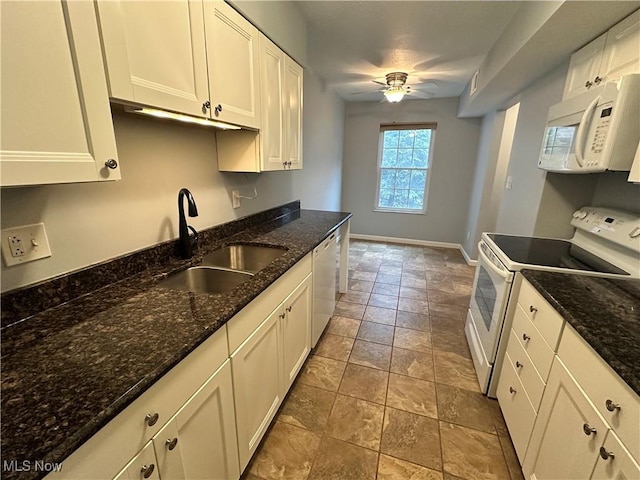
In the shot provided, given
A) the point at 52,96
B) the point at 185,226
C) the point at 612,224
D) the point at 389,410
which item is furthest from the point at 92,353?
the point at 612,224

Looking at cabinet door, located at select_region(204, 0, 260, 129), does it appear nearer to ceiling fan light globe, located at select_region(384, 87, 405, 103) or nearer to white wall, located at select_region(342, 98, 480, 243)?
ceiling fan light globe, located at select_region(384, 87, 405, 103)

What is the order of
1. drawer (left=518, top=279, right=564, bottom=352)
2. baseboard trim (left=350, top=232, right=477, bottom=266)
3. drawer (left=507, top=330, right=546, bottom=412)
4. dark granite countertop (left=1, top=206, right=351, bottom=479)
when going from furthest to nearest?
baseboard trim (left=350, top=232, right=477, bottom=266), drawer (left=507, top=330, right=546, bottom=412), drawer (left=518, top=279, right=564, bottom=352), dark granite countertop (left=1, top=206, right=351, bottom=479)

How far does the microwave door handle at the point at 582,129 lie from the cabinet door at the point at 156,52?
77.2 inches

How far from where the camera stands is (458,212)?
4836mm

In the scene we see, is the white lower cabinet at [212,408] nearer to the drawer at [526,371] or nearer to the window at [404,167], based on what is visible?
the drawer at [526,371]

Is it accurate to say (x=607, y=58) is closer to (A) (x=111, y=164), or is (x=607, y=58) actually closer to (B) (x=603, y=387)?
(B) (x=603, y=387)

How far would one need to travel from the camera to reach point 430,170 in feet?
15.8

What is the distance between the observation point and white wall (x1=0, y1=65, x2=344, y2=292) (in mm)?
984

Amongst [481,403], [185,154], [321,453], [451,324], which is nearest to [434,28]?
[185,154]

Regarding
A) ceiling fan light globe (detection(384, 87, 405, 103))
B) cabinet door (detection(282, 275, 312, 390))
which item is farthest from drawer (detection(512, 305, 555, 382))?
ceiling fan light globe (detection(384, 87, 405, 103))

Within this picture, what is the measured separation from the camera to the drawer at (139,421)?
599mm

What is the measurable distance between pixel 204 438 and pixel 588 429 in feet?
4.19

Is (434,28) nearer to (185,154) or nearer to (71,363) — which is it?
(185,154)

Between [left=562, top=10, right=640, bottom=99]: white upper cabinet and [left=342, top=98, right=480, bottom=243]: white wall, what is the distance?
2710 millimetres
